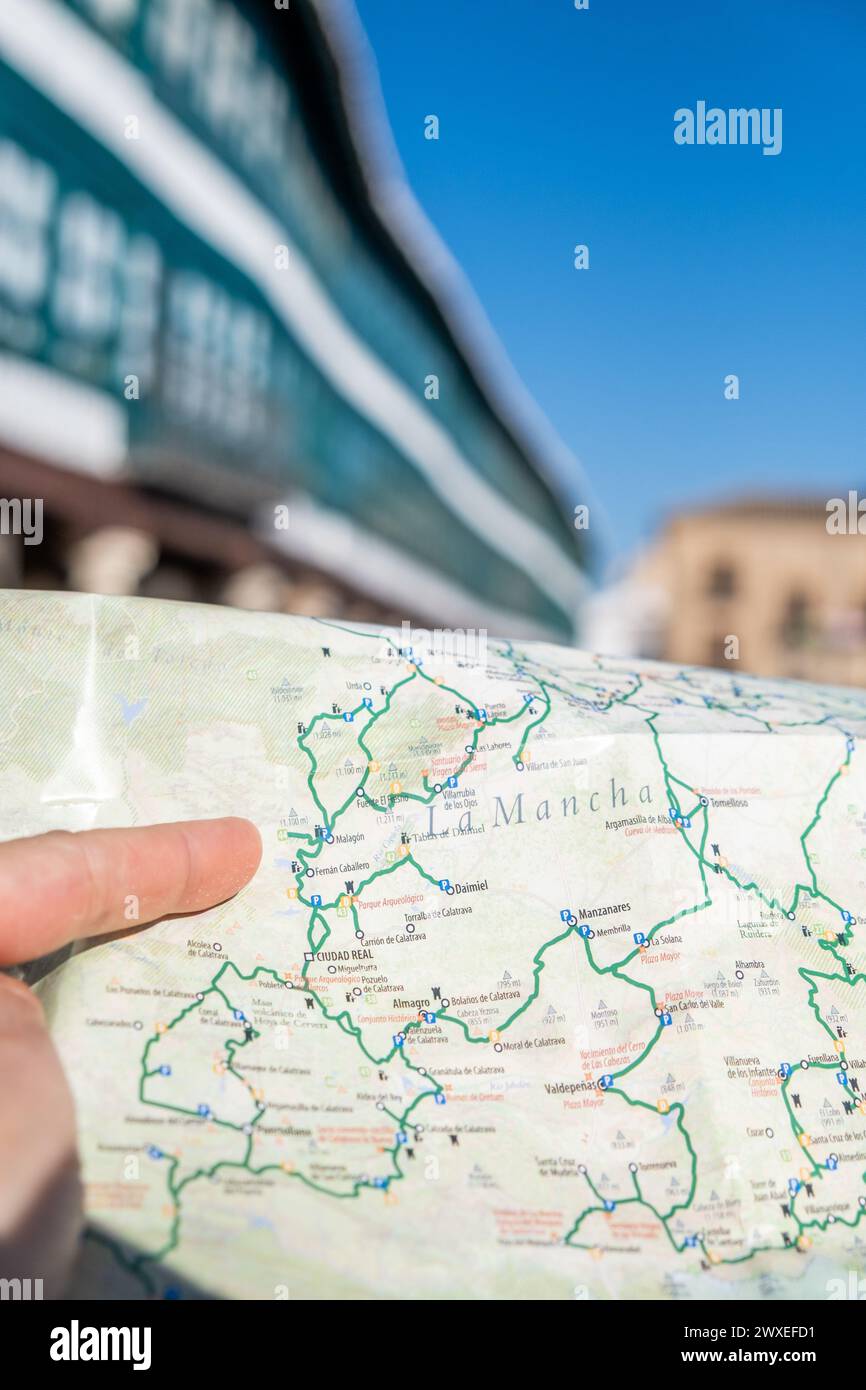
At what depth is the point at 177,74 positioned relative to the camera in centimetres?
898

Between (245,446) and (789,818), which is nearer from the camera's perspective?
(789,818)

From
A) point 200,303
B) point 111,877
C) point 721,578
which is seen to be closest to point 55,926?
point 111,877

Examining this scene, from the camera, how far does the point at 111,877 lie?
1.70m

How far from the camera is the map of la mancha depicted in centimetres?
166

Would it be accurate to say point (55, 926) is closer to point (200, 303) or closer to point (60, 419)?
point (60, 419)

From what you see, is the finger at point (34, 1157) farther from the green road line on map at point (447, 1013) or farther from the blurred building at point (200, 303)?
the blurred building at point (200, 303)

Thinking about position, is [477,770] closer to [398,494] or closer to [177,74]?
[177,74]

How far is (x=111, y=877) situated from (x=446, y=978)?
61 centimetres

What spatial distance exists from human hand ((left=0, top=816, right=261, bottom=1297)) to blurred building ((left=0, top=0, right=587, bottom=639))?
5.93 metres
